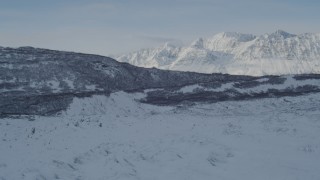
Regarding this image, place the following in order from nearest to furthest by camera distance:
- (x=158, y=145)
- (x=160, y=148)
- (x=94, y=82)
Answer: (x=160, y=148) → (x=158, y=145) → (x=94, y=82)

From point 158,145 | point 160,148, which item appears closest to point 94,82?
point 158,145

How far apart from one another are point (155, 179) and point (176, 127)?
1321cm

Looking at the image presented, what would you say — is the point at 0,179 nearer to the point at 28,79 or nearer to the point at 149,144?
the point at 149,144

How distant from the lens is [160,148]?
26.6 m

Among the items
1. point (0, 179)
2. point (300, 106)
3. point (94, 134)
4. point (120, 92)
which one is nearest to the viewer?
point (0, 179)

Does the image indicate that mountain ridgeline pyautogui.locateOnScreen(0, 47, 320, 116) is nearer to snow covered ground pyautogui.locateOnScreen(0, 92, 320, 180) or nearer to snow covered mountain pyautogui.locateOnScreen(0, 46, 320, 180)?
snow covered mountain pyautogui.locateOnScreen(0, 46, 320, 180)

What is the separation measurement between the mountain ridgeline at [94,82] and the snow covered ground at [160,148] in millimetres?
25859

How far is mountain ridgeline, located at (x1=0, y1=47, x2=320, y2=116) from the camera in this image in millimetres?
68025

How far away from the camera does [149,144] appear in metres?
Result: 27.6

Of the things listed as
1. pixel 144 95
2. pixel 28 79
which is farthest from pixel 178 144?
pixel 28 79

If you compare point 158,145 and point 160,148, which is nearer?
point 160,148

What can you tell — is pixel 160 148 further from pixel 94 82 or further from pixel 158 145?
pixel 94 82

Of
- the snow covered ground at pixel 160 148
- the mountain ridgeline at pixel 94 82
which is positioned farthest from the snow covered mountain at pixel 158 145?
the mountain ridgeline at pixel 94 82

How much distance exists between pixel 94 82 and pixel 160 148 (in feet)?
217
